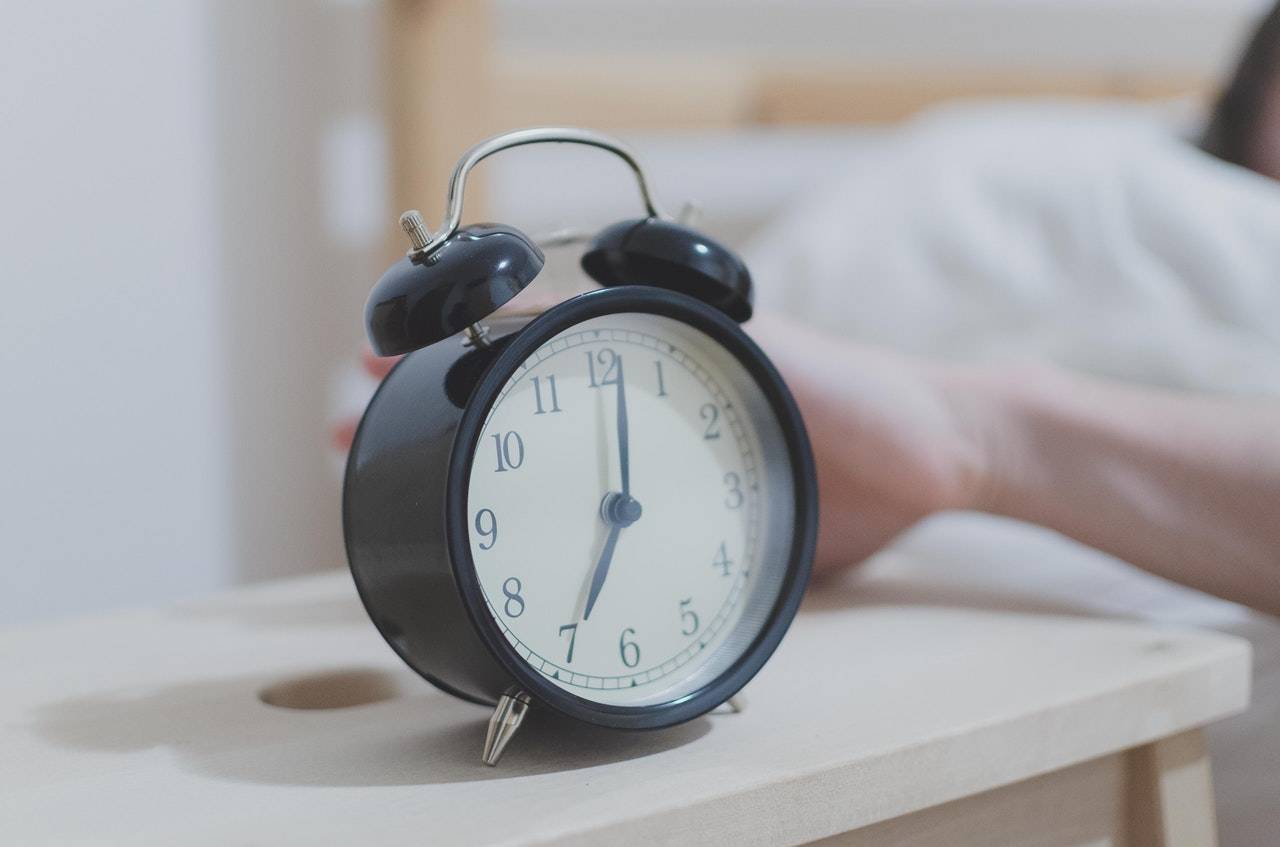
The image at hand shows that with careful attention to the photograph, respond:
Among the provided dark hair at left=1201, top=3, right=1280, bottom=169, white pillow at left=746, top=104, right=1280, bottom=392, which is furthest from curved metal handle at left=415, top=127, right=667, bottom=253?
dark hair at left=1201, top=3, right=1280, bottom=169

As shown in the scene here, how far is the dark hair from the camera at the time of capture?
4.31 ft

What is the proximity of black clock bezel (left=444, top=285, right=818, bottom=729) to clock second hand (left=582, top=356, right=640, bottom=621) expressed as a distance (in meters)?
0.04

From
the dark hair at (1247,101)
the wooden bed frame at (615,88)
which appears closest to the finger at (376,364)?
the wooden bed frame at (615,88)

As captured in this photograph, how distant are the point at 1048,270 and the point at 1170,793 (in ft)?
2.22

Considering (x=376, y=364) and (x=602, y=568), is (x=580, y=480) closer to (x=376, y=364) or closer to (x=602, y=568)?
(x=602, y=568)

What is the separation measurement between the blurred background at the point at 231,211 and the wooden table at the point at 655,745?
47 cm

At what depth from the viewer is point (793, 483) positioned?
0.59 meters

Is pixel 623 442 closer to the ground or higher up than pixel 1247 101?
closer to the ground

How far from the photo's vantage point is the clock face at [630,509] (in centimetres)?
52

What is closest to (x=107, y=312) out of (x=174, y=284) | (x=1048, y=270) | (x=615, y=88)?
(x=174, y=284)

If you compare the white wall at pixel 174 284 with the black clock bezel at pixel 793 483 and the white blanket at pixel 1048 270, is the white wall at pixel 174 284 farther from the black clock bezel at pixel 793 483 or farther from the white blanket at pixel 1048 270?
the black clock bezel at pixel 793 483

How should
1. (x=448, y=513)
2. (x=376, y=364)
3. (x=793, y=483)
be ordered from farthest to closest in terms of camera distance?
(x=376, y=364) → (x=793, y=483) → (x=448, y=513)

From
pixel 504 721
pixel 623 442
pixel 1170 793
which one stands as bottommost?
pixel 1170 793

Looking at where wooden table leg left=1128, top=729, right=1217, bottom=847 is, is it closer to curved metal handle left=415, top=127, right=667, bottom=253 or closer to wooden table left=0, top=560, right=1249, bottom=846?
wooden table left=0, top=560, right=1249, bottom=846
